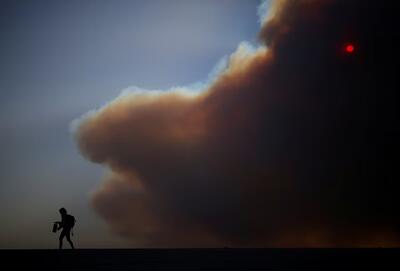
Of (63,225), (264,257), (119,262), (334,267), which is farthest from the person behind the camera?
(63,225)

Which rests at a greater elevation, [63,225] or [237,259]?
[63,225]

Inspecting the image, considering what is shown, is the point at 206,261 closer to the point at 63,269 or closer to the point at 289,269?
the point at 289,269

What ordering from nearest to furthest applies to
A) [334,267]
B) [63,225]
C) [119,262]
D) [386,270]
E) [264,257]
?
1. [386,270]
2. [334,267]
3. [119,262]
4. [264,257]
5. [63,225]

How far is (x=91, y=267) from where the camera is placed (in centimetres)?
1027

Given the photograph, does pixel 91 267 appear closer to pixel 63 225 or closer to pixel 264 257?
pixel 264 257

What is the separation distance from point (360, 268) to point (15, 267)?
8.78 metres

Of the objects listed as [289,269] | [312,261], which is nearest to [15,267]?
[289,269]

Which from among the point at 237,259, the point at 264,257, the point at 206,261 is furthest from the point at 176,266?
the point at 264,257

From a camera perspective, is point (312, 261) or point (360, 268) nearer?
point (360, 268)

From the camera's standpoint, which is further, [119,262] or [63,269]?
[119,262]

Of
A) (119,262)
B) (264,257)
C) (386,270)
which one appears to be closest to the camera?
(386,270)

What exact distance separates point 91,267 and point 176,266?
2.21 meters

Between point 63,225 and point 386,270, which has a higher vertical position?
point 63,225

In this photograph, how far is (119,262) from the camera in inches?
451
